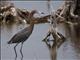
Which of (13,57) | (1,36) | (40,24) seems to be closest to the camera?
(13,57)

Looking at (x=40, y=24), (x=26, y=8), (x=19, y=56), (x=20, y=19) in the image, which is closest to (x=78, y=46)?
(x=19, y=56)

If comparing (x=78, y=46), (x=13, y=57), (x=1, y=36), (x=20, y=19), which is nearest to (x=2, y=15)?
(x=20, y=19)

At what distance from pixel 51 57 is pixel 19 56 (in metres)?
0.41

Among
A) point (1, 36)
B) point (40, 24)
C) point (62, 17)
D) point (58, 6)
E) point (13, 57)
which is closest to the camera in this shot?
point (13, 57)

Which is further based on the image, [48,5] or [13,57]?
[48,5]

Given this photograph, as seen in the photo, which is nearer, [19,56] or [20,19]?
[19,56]

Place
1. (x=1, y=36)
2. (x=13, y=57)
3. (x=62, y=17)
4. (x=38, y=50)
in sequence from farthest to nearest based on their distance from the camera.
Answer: (x=62, y=17) < (x=1, y=36) < (x=38, y=50) < (x=13, y=57)

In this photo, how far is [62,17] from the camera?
A: 11422 millimetres

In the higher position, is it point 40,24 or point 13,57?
point 13,57

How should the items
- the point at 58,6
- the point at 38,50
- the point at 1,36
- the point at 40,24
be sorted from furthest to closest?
the point at 58,6 → the point at 40,24 → the point at 1,36 → the point at 38,50

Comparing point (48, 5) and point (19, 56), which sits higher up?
point (19, 56)

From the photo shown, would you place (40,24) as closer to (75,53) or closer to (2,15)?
(2,15)

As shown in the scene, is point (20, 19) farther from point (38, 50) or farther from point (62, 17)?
point (38, 50)

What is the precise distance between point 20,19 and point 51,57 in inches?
217
